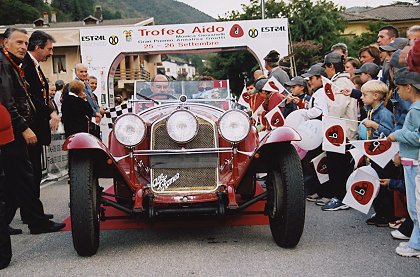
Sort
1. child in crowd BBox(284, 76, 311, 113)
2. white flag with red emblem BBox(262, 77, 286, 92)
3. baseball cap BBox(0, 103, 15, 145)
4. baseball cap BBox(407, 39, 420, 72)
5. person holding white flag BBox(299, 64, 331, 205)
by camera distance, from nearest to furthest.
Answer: baseball cap BBox(407, 39, 420, 72) → baseball cap BBox(0, 103, 15, 145) → person holding white flag BBox(299, 64, 331, 205) → white flag with red emblem BBox(262, 77, 286, 92) → child in crowd BBox(284, 76, 311, 113)

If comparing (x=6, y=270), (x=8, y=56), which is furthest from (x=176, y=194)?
(x=8, y=56)

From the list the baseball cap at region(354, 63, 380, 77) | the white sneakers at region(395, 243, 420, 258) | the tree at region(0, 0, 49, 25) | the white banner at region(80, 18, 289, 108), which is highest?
the tree at region(0, 0, 49, 25)

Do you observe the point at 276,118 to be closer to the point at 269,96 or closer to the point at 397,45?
the point at 269,96

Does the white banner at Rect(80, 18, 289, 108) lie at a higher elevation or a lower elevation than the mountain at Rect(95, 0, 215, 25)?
lower

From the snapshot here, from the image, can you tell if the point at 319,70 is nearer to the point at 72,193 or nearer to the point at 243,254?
the point at 243,254

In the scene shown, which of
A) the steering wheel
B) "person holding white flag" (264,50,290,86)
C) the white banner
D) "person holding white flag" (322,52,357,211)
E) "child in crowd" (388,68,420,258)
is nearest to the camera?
"child in crowd" (388,68,420,258)

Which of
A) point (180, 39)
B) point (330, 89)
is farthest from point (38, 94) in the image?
point (180, 39)

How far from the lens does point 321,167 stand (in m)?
6.36

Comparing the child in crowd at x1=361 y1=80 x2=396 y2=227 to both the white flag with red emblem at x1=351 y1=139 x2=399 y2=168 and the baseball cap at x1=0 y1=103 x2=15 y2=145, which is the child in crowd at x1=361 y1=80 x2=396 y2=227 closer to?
the white flag with red emblem at x1=351 y1=139 x2=399 y2=168

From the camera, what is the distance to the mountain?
112 metres

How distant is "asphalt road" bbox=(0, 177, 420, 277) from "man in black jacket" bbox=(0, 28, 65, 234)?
25cm

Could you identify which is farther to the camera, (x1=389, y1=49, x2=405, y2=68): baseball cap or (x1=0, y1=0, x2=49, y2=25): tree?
(x1=0, y1=0, x2=49, y2=25): tree

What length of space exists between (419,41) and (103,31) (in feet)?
41.1

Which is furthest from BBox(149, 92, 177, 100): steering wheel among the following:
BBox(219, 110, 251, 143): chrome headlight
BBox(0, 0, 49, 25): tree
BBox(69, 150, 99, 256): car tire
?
BBox(0, 0, 49, 25): tree
